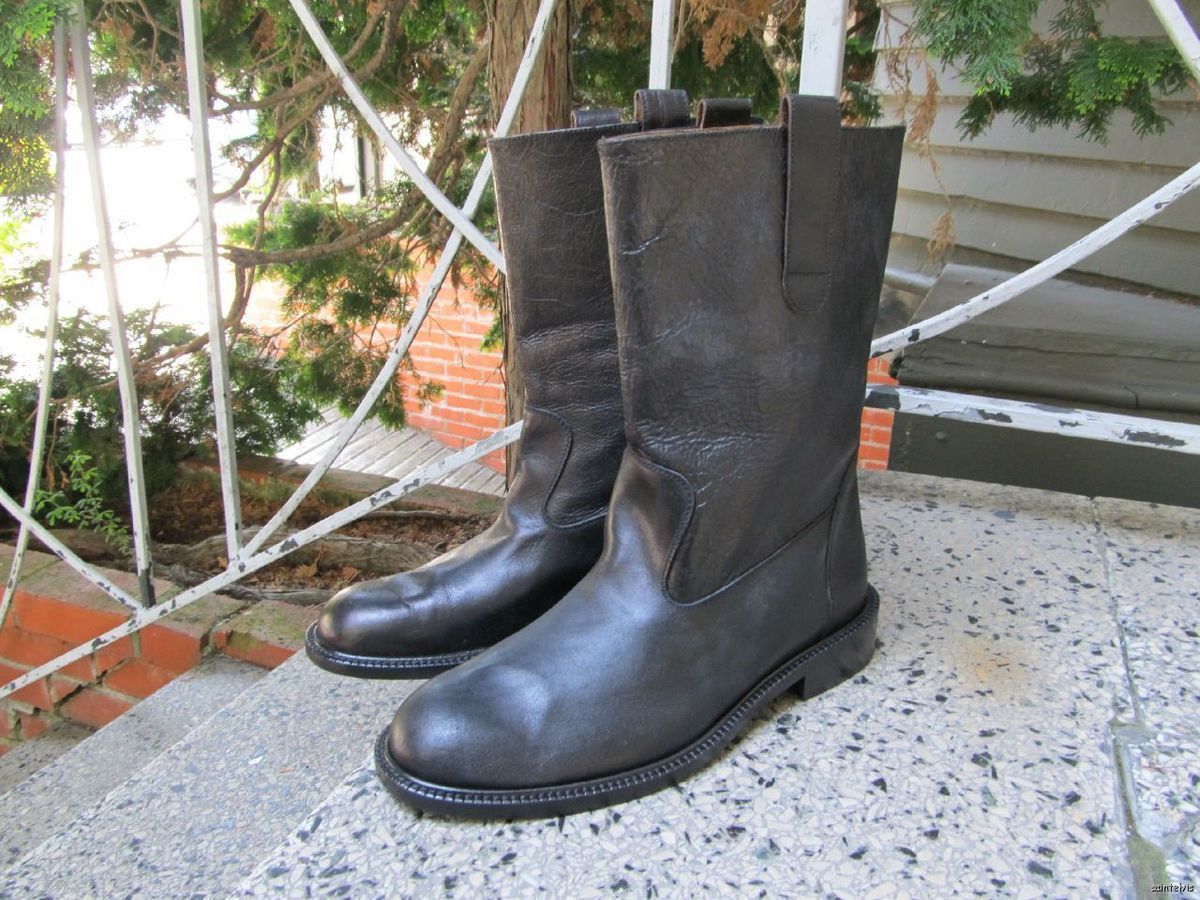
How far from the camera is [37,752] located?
183 cm

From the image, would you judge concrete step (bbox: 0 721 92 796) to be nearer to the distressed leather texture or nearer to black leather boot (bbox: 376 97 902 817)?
the distressed leather texture

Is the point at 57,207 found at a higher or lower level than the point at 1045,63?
lower

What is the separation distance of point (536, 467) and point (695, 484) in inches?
10.5

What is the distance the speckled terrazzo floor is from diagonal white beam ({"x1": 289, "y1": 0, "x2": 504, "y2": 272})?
1.89ft

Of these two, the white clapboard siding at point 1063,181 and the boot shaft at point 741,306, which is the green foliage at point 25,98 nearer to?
the boot shaft at point 741,306

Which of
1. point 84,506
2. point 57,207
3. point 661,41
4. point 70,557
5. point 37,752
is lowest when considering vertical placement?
point 37,752

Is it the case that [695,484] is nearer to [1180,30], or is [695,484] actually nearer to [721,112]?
[721,112]

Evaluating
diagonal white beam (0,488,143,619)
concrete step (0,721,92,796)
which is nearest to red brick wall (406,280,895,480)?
concrete step (0,721,92,796)

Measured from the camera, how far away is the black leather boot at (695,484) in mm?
672

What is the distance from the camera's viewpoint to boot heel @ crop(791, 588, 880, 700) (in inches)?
32.7

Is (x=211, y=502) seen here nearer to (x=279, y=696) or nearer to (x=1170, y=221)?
(x=279, y=696)

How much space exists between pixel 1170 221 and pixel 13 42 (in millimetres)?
2128

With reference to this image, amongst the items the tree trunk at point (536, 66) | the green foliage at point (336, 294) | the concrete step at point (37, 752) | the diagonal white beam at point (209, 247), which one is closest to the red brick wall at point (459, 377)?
the green foliage at point (336, 294)

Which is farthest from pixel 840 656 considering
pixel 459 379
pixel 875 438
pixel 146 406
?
pixel 459 379
